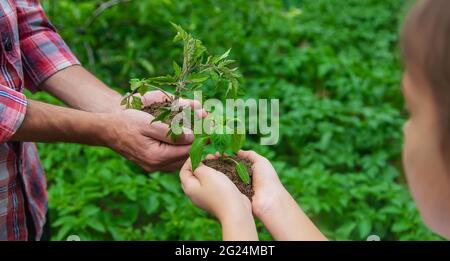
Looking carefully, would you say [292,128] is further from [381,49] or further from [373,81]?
[381,49]

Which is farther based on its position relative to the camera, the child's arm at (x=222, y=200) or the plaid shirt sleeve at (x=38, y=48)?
the plaid shirt sleeve at (x=38, y=48)

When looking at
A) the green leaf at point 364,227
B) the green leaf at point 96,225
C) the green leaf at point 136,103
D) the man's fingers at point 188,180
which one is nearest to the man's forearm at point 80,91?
the green leaf at point 136,103

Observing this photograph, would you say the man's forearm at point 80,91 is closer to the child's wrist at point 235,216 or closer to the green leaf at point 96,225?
the child's wrist at point 235,216

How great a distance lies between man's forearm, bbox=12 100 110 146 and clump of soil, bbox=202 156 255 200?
32 centimetres

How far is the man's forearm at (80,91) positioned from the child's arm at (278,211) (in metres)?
0.56

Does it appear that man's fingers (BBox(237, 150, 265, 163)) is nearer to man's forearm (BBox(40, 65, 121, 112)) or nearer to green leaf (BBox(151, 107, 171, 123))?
green leaf (BBox(151, 107, 171, 123))

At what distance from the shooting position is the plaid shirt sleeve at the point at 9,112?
150cm

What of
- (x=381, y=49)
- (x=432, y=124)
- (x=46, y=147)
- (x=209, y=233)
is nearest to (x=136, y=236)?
(x=209, y=233)

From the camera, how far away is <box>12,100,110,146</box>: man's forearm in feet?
5.16

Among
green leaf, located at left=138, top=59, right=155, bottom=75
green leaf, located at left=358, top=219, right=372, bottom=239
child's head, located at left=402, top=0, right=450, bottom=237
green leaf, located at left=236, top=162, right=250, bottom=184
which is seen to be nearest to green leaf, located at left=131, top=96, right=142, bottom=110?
green leaf, located at left=236, top=162, right=250, bottom=184

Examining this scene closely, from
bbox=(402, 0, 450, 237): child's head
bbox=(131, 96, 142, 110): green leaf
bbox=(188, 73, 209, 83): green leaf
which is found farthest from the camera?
bbox=(131, 96, 142, 110): green leaf

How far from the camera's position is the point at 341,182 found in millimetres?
2975

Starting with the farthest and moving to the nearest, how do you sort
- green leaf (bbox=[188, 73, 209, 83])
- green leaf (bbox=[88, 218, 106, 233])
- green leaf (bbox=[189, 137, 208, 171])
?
green leaf (bbox=[88, 218, 106, 233])
green leaf (bbox=[188, 73, 209, 83])
green leaf (bbox=[189, 137, 208, 171])
